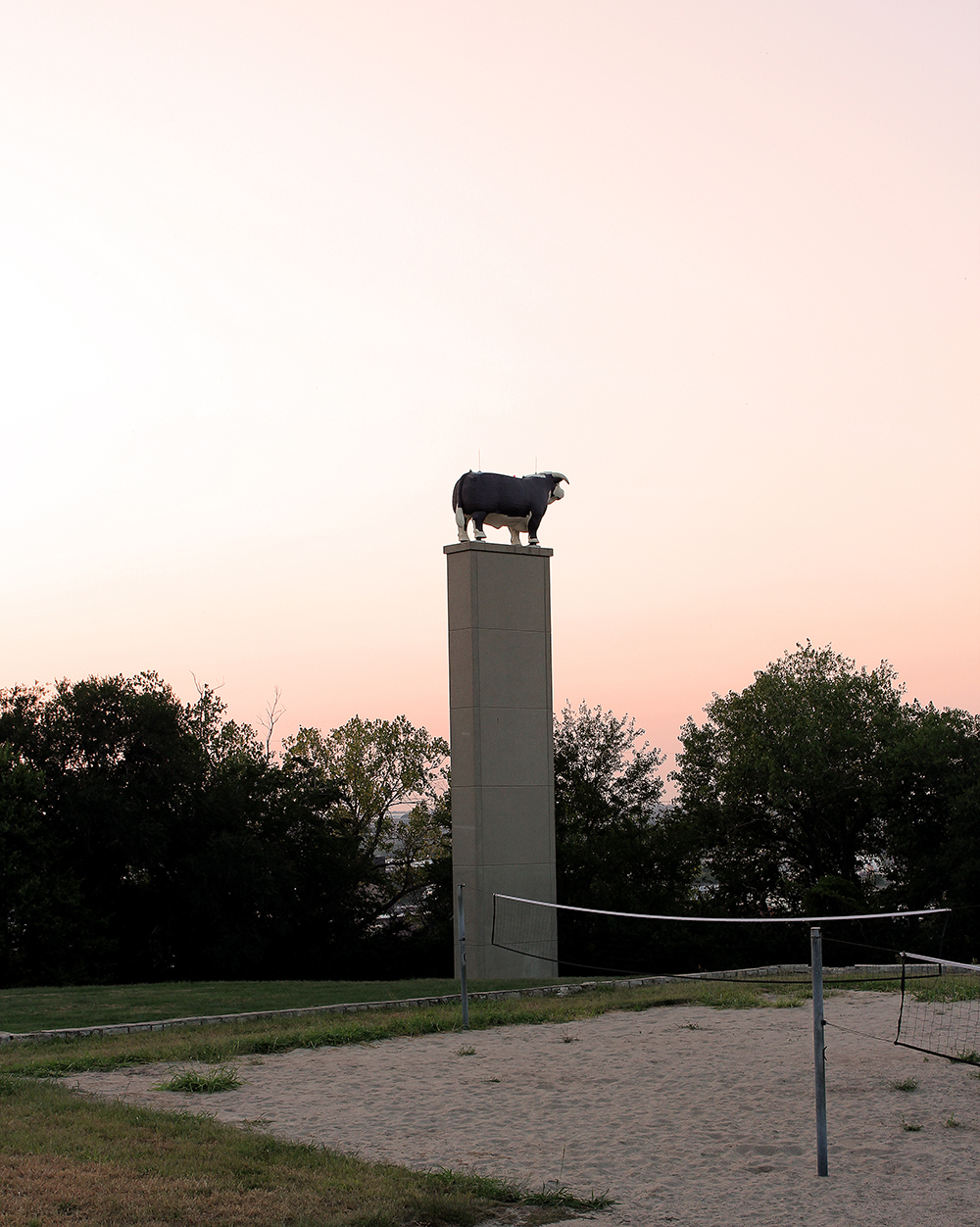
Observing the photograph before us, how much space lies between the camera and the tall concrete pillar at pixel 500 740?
19062 millimetres

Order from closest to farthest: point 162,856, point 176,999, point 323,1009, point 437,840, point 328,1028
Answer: point 328,1028, point 323,1009, point 176,999, point 162,856, point 437,840

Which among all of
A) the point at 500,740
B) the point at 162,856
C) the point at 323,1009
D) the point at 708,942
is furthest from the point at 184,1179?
the point at 708,942

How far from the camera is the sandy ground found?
21.0ft

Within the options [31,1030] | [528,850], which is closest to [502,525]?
[528,850]

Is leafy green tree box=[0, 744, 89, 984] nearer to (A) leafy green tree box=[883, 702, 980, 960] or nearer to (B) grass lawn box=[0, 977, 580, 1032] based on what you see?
(B) grass lawn box=[0, 977, 580, 1032]

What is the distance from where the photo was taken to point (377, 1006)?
1416 cm

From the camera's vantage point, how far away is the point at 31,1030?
40.0 ft

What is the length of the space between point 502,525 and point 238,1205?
14994 mm

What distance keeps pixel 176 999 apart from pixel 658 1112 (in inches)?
314

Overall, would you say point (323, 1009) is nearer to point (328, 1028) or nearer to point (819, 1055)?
point (328, 1028)

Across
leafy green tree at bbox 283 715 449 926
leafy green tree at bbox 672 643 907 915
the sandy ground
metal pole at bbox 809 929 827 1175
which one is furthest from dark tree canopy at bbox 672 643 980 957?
metal pole at bbox 809 929 827 1175

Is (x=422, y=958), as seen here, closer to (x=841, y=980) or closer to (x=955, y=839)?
(x=955, y=839)

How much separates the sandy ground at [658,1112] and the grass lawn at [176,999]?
2856 mm

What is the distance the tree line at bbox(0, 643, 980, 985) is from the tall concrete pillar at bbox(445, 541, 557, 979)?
775cm
